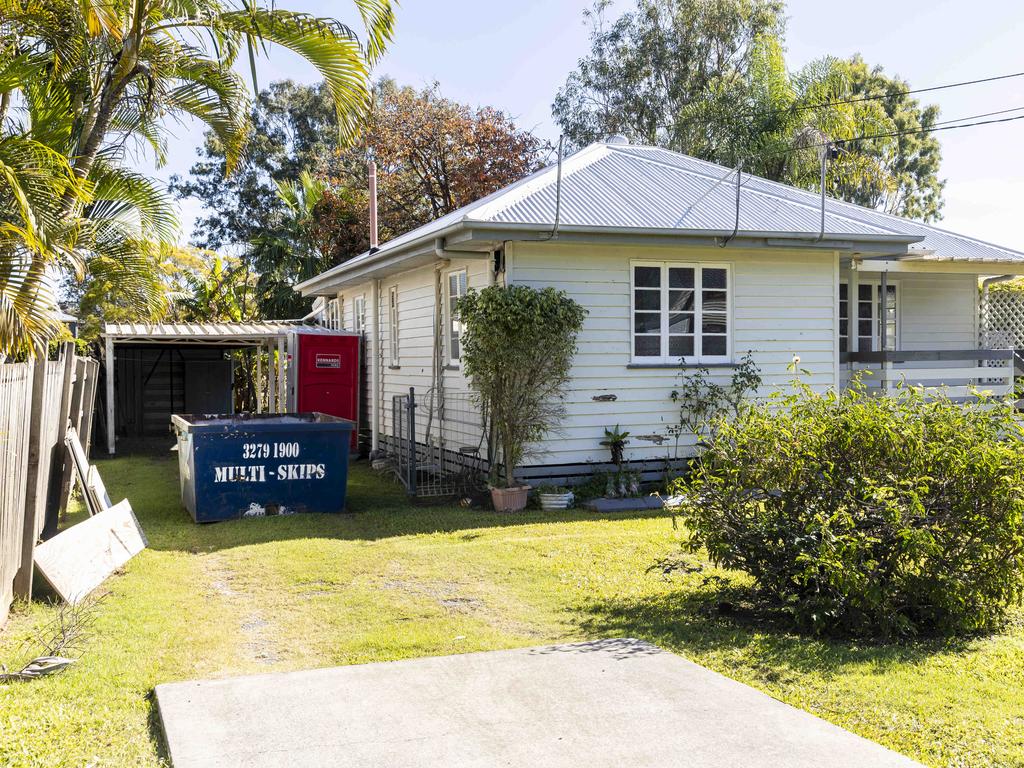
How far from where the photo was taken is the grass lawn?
4512mm

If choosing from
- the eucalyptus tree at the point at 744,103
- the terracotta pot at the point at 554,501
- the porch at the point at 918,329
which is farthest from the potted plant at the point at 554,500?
the eucalyptus tree at the point at 744,103

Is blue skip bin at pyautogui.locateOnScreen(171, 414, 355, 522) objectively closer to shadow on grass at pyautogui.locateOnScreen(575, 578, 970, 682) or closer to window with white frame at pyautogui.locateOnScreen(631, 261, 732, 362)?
window with white frame at pyautogui.locateOnScreen(631, 261, 732, 362)

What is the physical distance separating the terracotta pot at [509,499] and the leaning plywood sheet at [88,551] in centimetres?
405

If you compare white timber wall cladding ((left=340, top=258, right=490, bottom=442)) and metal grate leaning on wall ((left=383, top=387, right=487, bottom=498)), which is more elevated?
white timber wall cladding ((left=340, top=258, right=490, bottom=442))

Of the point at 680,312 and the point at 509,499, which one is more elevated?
the point at 680,312

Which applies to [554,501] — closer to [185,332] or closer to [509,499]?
[509,499]

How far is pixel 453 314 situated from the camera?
13.4m

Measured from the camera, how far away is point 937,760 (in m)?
4.10

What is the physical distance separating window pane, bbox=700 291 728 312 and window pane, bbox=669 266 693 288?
0.28 m

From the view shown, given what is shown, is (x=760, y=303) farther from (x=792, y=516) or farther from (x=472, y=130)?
(x=472, y=130)

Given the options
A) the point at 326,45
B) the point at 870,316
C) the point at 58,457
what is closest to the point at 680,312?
the point at 870,316

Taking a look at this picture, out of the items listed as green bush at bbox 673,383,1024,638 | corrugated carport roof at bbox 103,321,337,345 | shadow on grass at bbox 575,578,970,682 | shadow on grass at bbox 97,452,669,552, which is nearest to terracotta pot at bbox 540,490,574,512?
shadow on grass at bbox 97,452,669,552

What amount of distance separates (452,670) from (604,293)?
7.54 meters

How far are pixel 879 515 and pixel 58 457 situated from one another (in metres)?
7.07
